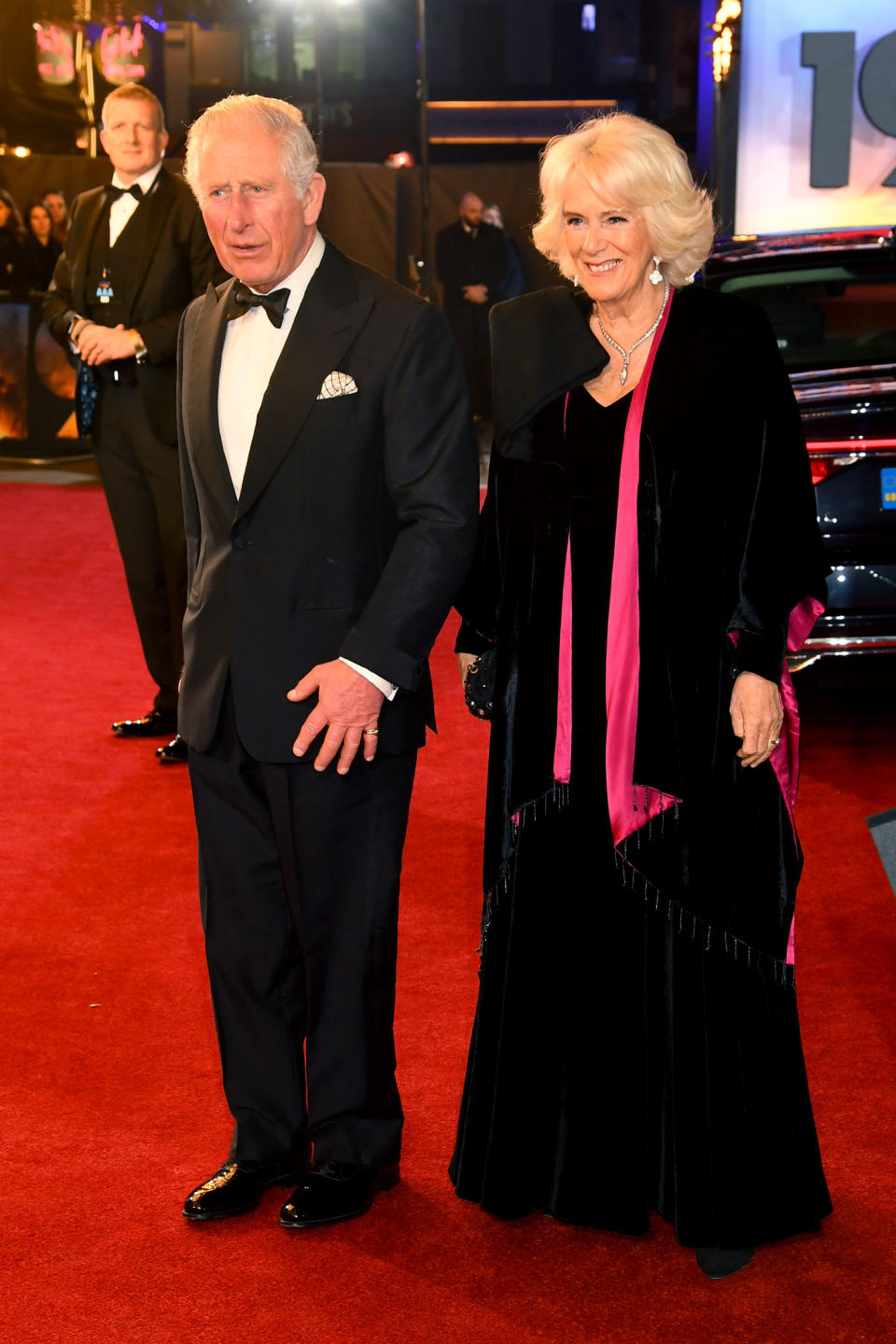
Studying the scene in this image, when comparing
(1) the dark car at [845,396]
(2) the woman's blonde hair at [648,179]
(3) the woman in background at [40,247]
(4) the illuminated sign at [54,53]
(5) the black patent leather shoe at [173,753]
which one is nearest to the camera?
(2) the woman's blonde hair at [648,179]

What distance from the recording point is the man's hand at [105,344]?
523 centimetres

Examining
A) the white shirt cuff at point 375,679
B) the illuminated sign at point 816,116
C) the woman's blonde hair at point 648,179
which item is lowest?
the white shirt cuff at point 375,679

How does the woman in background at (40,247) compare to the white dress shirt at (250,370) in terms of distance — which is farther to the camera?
the woman in background at (40,247)

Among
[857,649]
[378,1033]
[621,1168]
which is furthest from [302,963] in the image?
[857,649]

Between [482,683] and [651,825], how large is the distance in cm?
40

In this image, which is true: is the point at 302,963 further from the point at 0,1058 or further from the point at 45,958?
the point at 45,958

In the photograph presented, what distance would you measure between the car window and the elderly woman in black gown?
3180mm

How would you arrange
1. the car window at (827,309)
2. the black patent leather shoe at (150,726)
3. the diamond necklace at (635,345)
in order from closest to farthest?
the diamond necklace at (635,345) < the car window at (827,309) < the black patent leather shoe at (150,726)

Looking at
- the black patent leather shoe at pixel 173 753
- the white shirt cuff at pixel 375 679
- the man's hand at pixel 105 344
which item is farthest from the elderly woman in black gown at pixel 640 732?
the man's hand at pixel 105 344

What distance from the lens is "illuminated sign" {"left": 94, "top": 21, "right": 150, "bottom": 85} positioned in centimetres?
1727

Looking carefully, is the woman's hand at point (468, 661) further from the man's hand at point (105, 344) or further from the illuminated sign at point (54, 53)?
the illuminated sign at point (54, 53)

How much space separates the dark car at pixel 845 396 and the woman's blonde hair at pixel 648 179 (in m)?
2.35

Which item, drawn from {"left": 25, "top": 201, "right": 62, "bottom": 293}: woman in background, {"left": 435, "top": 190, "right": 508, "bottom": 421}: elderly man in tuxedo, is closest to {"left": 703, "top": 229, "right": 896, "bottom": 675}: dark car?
{"left": 435, "top": 190, "right": 508, "bottom": 421}: elderly man in tuxedo

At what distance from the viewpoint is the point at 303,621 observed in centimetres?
249
